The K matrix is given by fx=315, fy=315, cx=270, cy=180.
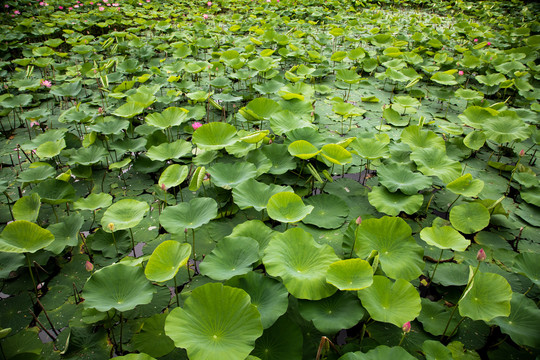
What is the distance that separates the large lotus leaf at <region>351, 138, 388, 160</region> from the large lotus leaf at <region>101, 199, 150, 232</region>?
63.0 inches

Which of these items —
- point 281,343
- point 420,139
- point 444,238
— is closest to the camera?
point 281,343

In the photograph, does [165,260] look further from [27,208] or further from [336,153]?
[336,153]

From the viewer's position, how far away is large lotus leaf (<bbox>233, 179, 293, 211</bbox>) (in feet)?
6.58

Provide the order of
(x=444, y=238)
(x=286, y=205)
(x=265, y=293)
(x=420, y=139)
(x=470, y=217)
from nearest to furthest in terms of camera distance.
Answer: (x=265, y=293)
(x=444, y=238)
(x=286, y=205)
(x=470, y=217)
(x=420, y=139)

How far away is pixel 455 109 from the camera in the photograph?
3859mm

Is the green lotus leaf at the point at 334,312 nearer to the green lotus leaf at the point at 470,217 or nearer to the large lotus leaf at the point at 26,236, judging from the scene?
the green lotus leaf at the point at 470,217

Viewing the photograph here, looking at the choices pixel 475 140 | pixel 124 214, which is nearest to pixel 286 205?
pixel 124 214

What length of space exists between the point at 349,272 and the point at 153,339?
975 mm

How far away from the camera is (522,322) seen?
4.88ft

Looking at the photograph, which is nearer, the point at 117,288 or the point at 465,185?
the point at 117,288

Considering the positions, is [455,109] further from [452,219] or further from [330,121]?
[452,219]

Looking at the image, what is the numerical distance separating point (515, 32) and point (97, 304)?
801 centimetres

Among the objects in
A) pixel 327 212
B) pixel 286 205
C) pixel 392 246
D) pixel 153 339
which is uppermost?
pixel 286 205

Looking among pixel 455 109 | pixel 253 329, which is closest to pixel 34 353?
pixel 253 329
